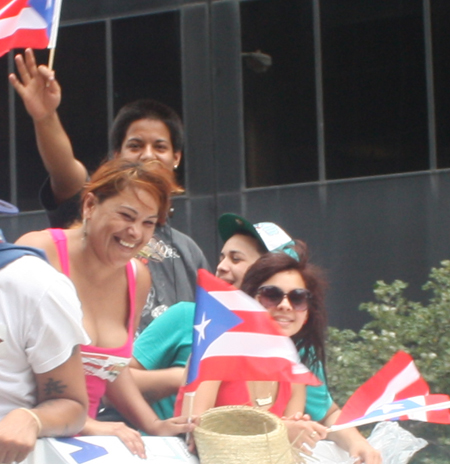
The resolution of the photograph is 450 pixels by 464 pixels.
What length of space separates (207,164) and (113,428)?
9.02 meters

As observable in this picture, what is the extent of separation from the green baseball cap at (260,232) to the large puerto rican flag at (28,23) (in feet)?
3.78

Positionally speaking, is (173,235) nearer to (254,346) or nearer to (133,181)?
(133,181)

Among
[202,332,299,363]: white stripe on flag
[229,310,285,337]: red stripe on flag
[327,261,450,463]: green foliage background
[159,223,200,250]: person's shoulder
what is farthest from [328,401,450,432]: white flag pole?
[327,261,450,463]: green foliage background

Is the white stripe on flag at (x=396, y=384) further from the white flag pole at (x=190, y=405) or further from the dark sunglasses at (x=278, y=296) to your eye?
the white flag pole at (x=190, y=405)

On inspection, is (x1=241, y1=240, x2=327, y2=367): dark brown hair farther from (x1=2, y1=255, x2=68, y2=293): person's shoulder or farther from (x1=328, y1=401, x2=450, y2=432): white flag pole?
(x1=2, y1=255, x2=68, y2=293): person's shoulder

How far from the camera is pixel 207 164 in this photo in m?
11.9

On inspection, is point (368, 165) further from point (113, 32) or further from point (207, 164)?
point (113, 32)

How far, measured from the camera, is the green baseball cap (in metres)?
4.00

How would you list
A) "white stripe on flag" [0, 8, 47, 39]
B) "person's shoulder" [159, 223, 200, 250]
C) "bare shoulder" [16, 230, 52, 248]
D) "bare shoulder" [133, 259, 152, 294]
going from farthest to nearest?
"white stripe on flag" [0, 8, 47, 39], "person's shoulder" [159, 223, 200, 250], "bare shoulder" [133, 259, 152, 294], "bare shoulder" [16, 230, 52, 248]

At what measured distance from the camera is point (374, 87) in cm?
1109

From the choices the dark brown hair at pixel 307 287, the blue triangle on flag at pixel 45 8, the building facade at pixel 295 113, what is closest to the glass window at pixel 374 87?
the building facade at pixel 295 113

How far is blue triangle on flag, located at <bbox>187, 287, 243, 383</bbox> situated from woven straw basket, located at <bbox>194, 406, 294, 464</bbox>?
0.22 meters

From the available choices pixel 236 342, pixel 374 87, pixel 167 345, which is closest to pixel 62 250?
pixel 167 345

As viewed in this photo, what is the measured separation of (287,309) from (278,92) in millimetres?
8220
